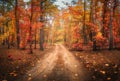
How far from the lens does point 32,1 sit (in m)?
20.9

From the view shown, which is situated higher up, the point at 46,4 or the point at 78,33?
the point at 46,4

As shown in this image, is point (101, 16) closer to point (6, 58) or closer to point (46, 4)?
point (46, 4)

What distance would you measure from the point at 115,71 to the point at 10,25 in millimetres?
26882

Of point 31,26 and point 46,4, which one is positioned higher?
point 46,4

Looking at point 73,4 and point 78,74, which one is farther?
point 73,4

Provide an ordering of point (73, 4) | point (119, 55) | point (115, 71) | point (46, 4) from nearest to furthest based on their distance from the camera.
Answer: point (115, 71), point (119, 55), point (46, 4), point (73, 4)

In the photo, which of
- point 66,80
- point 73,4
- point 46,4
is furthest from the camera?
point 73,4

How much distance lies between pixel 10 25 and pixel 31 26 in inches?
594

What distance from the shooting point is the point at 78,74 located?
39.3ft

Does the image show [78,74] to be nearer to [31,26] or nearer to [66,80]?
[66,80]

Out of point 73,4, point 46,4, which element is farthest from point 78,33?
point 46,4

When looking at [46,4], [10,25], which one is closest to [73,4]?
[46,4]

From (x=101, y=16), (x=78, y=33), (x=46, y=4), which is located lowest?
(x=78, y=33)

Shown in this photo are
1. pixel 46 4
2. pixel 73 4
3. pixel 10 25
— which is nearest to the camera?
pixel 46 4
